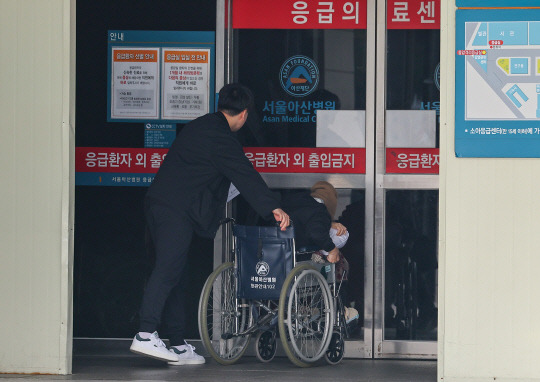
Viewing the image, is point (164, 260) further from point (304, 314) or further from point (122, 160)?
point (122, 160)

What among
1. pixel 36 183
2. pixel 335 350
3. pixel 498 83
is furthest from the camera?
pixel 335 350

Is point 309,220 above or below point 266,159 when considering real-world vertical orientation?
below

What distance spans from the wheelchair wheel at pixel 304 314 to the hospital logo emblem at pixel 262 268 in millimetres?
205

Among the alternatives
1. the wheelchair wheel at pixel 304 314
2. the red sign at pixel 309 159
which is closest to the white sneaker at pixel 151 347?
the wheelchair wheel at pixel 304 314

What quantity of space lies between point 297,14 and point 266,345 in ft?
7.95

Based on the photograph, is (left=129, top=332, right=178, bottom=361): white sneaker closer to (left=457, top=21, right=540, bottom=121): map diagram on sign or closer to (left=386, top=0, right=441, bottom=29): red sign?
(left=457, top=21, right=540, bottom=121): map diagram on sign

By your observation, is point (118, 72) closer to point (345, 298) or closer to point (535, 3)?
point (345, 298)

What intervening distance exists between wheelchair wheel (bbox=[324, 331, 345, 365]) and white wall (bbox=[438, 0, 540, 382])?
1259 millimetres

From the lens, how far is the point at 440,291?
17.3 ft

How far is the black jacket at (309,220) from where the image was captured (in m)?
6.32

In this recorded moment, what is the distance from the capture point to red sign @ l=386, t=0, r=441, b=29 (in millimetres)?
6848

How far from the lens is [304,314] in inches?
244

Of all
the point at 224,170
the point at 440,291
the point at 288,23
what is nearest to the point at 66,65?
the point at 224,170

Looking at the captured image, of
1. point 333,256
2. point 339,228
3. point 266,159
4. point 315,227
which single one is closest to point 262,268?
point 315,227
